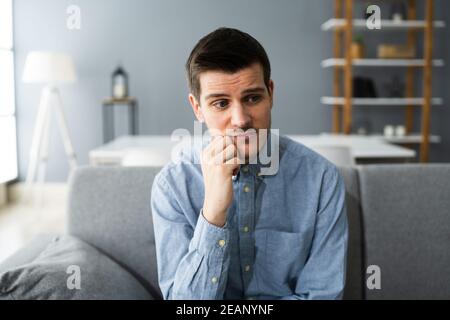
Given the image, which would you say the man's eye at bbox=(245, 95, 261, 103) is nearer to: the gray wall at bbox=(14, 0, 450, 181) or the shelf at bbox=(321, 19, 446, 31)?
the gray wall at bbox=(14, 0, 450, 181)

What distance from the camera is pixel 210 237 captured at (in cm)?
49

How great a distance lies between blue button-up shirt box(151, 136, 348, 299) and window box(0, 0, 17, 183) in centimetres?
18

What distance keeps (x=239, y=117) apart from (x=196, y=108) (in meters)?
0.06

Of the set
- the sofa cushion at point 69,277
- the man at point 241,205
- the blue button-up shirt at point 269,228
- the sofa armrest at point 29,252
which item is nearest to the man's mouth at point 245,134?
the man at point 241,205

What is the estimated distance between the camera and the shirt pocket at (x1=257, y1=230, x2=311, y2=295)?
1.80ft

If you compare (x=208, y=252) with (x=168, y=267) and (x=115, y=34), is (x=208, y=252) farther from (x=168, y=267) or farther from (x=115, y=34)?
(x=115, y=34)

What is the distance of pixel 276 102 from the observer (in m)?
0.49

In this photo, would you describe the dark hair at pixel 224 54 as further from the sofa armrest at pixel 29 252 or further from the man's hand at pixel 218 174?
the sofa armrest at pixel 29 252

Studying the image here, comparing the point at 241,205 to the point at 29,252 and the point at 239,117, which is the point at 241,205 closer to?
the point at 239,117

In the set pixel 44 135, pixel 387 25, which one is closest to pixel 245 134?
pixel 44 135

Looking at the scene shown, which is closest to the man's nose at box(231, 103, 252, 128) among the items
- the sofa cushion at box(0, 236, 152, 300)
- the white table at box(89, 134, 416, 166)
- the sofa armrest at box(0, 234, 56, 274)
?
the white table at box(89, 134, 416, 166)

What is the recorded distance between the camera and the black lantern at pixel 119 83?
64 cm

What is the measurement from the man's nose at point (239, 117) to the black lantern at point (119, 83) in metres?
0.24

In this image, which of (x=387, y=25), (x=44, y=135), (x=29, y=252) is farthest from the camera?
(x=387, y=25)
